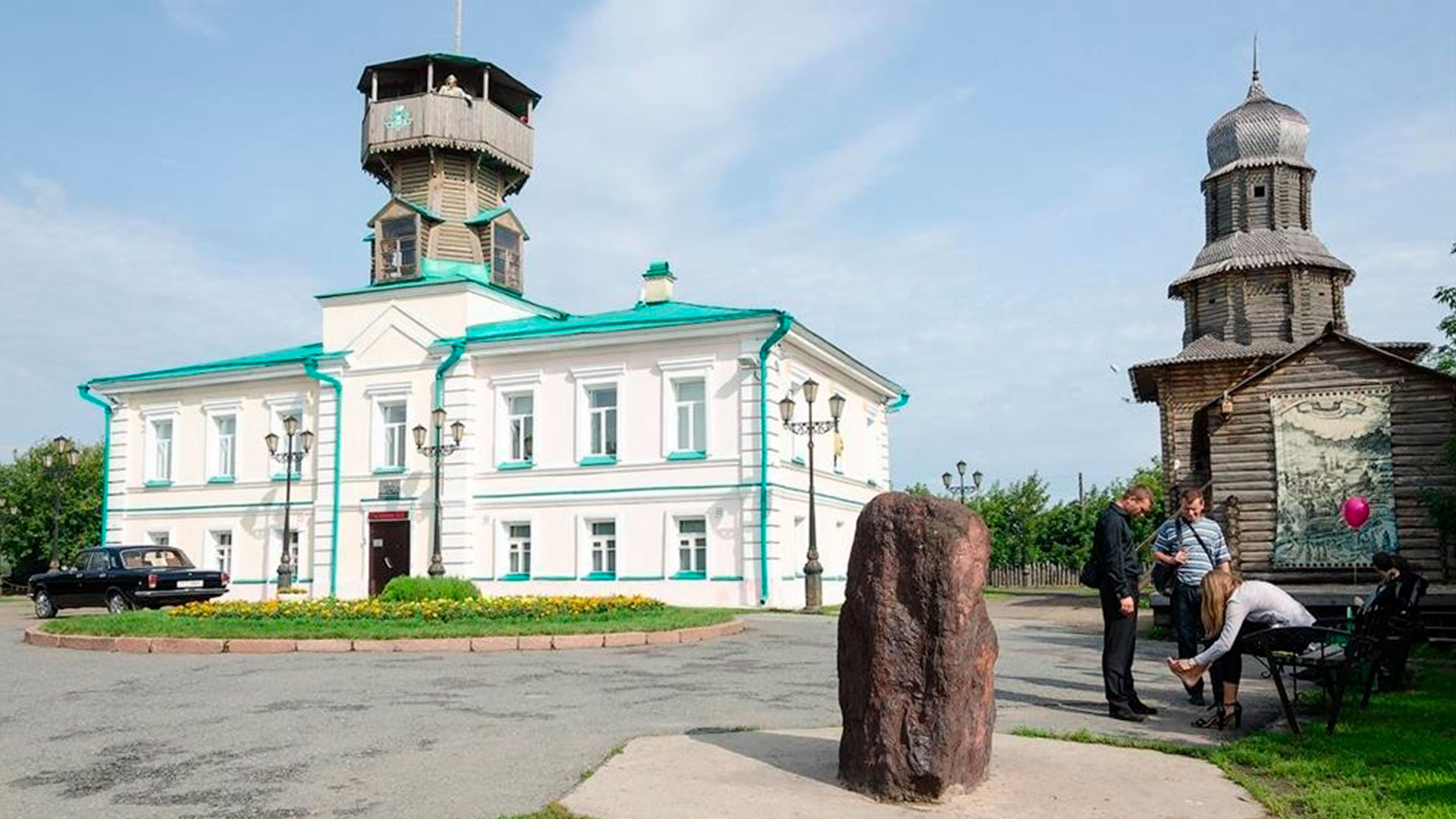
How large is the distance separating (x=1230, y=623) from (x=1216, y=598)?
0.22 metres

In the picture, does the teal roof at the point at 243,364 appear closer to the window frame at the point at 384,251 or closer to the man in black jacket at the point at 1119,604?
the window frame at the point at 384,251

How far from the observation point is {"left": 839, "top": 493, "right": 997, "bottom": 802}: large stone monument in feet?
19.9

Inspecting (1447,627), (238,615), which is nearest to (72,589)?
(238,615)

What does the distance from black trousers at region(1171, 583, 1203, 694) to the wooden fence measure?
37.6 meters

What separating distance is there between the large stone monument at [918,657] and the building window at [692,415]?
68.1 feet

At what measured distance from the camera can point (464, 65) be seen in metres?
33.1

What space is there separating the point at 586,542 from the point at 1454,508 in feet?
58.4

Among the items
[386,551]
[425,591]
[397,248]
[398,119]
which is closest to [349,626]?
[425,591]

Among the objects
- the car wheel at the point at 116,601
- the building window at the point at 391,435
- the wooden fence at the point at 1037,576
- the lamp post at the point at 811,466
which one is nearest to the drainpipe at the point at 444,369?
the building window at the point at 391,435

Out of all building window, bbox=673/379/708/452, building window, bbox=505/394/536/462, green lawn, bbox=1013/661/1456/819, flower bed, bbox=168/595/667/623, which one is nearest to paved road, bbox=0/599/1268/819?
green lawn, bbox=1013/661/1456/819

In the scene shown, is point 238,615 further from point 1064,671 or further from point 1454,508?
point 1454,508

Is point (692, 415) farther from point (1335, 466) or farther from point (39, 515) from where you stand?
point (39, 515)

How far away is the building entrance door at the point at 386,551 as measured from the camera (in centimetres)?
2998

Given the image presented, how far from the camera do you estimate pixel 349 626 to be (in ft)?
53.3
